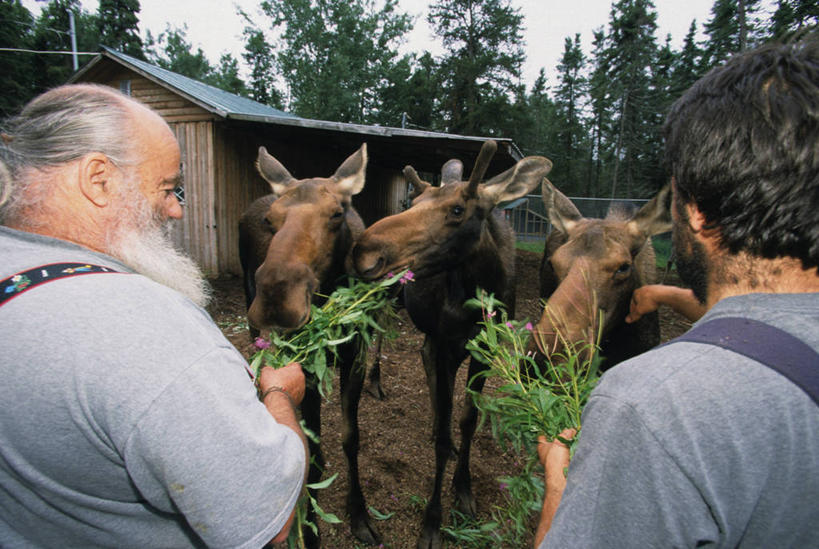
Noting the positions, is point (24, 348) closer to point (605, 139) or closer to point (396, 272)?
point (396, 272)

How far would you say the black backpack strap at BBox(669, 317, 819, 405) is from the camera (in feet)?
2.66

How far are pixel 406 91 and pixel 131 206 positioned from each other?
46.7 meters

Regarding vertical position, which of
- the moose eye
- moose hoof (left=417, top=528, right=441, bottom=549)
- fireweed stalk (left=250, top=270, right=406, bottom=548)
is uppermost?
the moose eye

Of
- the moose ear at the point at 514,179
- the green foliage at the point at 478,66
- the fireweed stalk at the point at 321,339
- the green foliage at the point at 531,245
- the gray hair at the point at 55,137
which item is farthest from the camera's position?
the green foliage at the point at 478,66

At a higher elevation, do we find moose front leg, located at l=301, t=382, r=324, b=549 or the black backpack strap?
the black backpack strap

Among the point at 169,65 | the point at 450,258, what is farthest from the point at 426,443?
the point at 169,65

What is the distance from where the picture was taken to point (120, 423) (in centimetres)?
100

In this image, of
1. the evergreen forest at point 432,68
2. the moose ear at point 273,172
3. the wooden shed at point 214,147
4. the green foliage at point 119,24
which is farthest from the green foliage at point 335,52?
the moose ear at point 273,172

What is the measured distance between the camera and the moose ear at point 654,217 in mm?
3285

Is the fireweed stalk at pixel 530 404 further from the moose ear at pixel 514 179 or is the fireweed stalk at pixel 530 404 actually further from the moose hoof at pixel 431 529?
the moose ear at pixel 514 179

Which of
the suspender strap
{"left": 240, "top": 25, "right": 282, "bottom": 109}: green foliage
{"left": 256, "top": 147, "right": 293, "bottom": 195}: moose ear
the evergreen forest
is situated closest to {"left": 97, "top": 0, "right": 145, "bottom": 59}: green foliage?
the evergreen forest

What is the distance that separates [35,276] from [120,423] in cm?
45

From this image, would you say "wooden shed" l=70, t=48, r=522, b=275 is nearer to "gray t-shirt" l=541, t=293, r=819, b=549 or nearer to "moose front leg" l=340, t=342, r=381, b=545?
"moose front leg" l=340, t=342, r=381, b=545

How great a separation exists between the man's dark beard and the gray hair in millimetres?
1792
